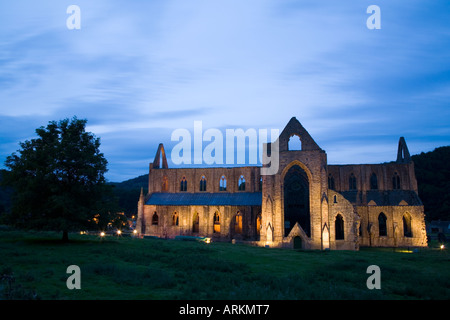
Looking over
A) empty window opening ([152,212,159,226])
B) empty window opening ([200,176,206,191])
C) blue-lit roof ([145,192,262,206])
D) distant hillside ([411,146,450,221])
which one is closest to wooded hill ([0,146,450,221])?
distant hillside ([411,146,450,221])

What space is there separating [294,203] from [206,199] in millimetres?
15807

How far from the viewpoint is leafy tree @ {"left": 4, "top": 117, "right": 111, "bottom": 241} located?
29.5 meters

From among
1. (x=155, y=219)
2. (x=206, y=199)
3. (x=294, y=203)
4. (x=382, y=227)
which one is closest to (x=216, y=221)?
(x=206, y=199)

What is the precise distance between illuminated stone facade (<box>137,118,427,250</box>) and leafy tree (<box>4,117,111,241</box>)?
22.9 m

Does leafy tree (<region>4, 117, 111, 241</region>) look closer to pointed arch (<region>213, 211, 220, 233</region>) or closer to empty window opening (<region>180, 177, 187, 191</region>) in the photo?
pointed arch (<region>213, 211, 220, 233</region>)

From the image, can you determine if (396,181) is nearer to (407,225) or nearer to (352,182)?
(352,182)

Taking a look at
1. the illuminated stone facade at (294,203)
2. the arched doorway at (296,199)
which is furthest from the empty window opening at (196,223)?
the arched doorway at (296,199)

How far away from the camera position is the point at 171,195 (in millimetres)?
61031

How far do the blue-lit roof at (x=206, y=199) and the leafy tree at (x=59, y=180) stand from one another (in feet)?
80.2

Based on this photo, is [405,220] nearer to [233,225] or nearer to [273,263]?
[233,225]

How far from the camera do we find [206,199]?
58438 mm

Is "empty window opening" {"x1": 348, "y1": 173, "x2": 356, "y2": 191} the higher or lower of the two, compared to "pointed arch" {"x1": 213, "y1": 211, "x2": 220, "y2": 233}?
higher
